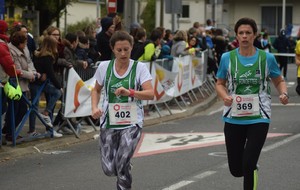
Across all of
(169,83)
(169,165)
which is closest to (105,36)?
(169,83)

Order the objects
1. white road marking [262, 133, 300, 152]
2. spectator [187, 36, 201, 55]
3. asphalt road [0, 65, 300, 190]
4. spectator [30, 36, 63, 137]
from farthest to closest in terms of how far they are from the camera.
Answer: spectator [187, 36, 201, 55] < spectator [30, 36, 63, 137] < white road marking [262, 133, 300, 152] < asphalt road [0, 65, 300, 190]

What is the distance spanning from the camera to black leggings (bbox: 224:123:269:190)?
23.9 feet

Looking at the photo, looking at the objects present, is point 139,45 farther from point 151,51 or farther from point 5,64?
point 5,64

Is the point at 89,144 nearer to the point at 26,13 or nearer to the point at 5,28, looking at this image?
the point at 5,28

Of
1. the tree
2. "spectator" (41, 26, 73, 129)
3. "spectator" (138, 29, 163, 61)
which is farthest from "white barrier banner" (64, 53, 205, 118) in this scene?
the tree

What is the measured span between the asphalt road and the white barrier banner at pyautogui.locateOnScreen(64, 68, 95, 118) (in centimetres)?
57

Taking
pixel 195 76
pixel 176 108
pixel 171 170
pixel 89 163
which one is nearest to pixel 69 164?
pixel 89 163

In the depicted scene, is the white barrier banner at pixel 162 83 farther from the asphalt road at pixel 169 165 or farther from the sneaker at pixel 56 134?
the sneaker at pixel 56 134

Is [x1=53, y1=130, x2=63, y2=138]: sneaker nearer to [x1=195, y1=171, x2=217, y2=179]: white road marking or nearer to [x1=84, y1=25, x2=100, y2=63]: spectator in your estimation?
[x1=84, y1=25, x2=100, y2=63]: spectator

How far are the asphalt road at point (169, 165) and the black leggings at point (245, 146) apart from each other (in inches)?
51.3

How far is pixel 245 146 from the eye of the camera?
7383mm

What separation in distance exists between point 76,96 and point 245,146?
5.86 meters

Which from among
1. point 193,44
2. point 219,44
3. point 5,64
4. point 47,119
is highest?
point 5,64

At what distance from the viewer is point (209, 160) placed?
10.7 meters
